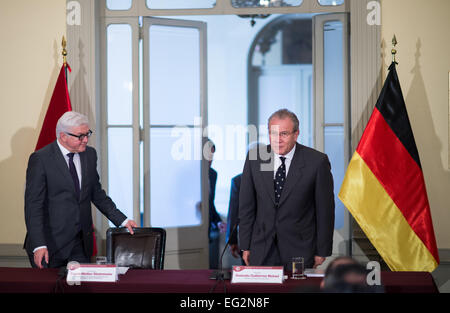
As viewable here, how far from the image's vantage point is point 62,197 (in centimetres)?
360

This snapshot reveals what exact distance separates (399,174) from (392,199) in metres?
0.21

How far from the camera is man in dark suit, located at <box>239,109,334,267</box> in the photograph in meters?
3.45

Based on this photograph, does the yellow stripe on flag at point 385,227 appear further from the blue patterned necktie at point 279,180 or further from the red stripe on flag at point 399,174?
the blue patterned necktie at point 279,180

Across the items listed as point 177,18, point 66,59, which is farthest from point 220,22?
point 66,59

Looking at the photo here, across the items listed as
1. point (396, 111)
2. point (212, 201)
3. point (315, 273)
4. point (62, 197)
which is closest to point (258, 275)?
point (315, 273)

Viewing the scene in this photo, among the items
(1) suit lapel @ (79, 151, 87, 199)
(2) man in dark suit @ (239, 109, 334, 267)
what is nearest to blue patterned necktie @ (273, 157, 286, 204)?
(2) man in dark suit @ (239, 109, 334, 267)

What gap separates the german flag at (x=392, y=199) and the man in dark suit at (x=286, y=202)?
102 centimetres

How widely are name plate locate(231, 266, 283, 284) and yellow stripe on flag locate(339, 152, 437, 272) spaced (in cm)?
170

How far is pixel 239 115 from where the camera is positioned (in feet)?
35.8

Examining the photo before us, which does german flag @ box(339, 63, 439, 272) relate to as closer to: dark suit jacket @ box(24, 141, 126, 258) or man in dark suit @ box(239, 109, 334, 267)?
man in dark suit @ box(239, 109, 334, 267)

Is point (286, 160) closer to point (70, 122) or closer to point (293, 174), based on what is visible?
point (293, 174)

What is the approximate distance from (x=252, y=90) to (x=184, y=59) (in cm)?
529

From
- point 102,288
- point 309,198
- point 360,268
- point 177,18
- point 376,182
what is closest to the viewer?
point 360,268
